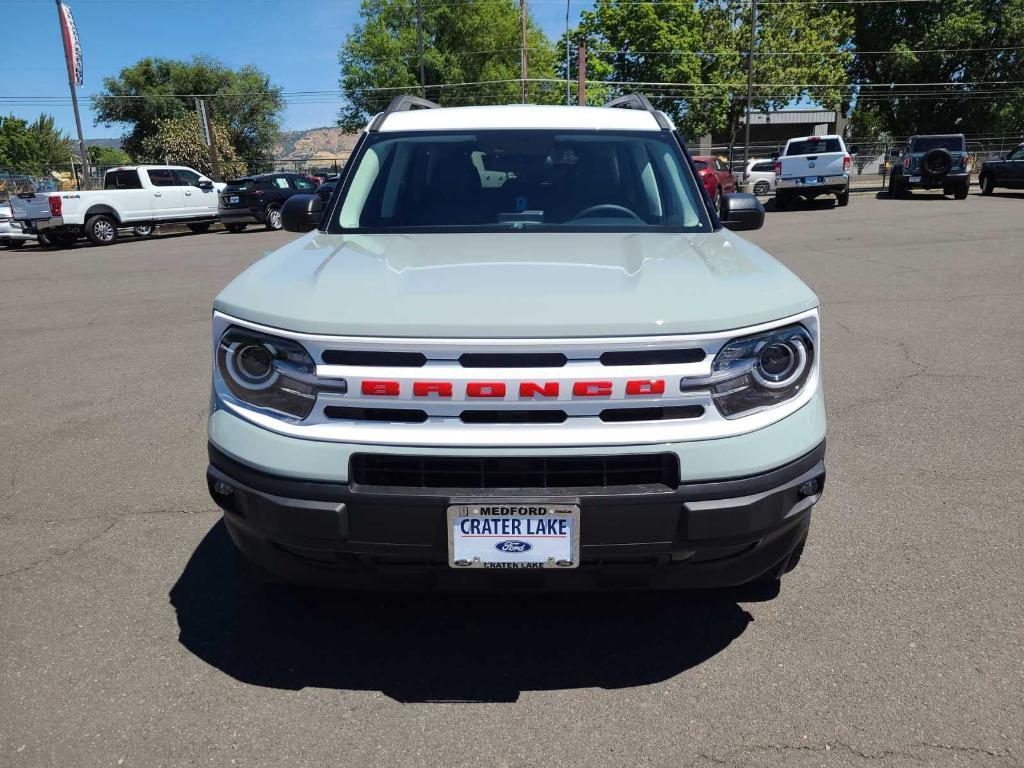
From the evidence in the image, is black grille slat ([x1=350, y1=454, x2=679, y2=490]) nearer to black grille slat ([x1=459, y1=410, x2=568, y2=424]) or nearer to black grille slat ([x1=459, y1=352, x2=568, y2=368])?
black grille slat ([x1=459, y1=410, x2=568, y2=424])

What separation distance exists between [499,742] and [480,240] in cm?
181

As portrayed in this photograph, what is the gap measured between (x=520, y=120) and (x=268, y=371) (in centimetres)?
226

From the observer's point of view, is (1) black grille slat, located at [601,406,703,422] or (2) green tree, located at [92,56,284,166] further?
(2) green tree, located at [92,56,284,166]

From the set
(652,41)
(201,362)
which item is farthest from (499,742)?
(652,41)

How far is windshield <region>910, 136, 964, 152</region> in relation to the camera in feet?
80.6

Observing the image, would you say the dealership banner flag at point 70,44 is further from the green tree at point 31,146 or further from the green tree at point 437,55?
the green tree at point 31,146

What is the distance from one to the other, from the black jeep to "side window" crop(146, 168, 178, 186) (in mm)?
21344

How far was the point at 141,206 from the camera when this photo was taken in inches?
798

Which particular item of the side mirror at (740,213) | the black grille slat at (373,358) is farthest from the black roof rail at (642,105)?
the black grille slat at (373,358)

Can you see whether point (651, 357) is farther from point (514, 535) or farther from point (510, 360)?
point (514, 535)

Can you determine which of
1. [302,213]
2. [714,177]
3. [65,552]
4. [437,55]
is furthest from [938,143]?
[437,55]

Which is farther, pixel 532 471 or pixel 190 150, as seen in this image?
pixel 190 150

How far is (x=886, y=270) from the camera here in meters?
Answer: 11.2

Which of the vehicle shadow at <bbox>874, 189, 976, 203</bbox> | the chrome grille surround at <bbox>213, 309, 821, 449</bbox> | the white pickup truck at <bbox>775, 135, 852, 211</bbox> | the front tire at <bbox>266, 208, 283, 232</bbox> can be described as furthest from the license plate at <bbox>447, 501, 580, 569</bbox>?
the vehicle shadow at <bbox>874, 189, 976, 203</bbox>
